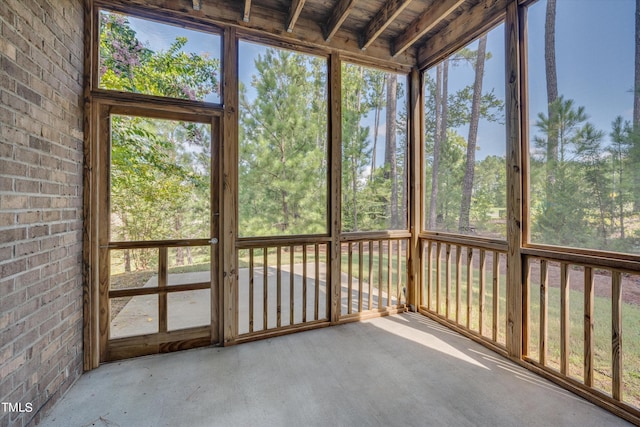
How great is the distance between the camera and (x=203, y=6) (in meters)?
2.39

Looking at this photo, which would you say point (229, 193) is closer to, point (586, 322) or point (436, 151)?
point (436, 151)

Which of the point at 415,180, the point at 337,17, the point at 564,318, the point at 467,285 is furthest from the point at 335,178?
the point at 564,318

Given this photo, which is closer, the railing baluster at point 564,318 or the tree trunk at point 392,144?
the railing baluster at point 564,318

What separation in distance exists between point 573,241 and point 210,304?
2.95 m

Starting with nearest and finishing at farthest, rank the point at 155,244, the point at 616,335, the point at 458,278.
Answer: the point at 616,335
the point at 155,244
the point at 458,278

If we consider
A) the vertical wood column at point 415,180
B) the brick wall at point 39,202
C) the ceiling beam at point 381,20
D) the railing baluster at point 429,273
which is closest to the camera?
the brick wall at point 39,202

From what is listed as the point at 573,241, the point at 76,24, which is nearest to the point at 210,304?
the point at 76,24

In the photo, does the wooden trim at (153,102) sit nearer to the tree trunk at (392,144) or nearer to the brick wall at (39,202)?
the brick wall at (39,202)

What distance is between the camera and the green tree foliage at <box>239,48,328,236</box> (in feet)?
8.59

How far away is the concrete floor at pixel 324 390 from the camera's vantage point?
64.1 inches

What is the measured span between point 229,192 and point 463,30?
2760 mm

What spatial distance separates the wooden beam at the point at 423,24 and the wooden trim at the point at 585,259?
2133 mm

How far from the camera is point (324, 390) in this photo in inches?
74.0

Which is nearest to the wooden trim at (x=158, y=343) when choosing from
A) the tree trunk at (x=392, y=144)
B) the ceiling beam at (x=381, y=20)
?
the tree trunk at (x=392, y=144)
